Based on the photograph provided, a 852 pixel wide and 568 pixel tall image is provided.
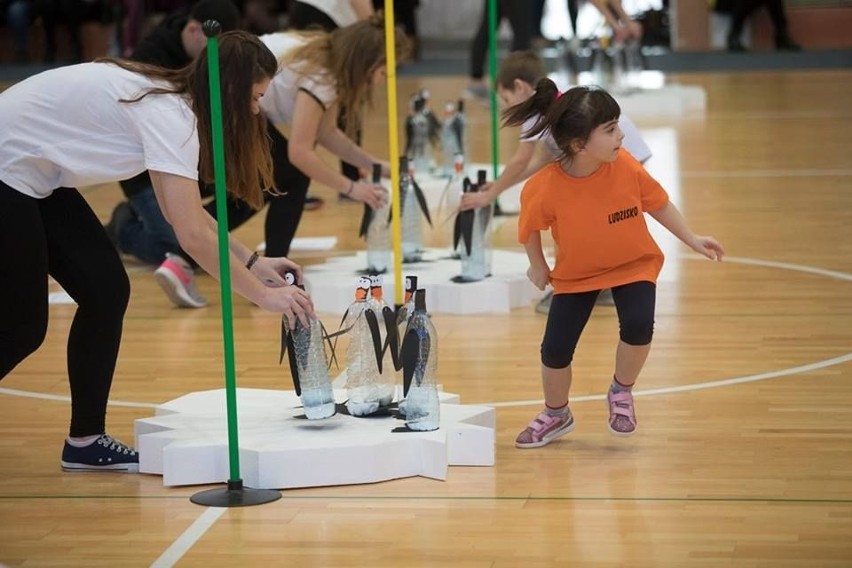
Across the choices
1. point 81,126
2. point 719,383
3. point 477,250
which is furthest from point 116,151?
point 477,250

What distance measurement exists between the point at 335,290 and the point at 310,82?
2.28 ft

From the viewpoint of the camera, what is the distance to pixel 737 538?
3119 millimetres

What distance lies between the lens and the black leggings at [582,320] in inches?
149

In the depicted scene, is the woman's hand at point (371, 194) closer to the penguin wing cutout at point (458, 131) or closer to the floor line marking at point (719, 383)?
the floor line marking at point (719, 383)

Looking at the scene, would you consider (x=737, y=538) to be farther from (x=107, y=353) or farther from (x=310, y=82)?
(x=310, y=82)

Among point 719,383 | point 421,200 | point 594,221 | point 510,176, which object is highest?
point 594,221

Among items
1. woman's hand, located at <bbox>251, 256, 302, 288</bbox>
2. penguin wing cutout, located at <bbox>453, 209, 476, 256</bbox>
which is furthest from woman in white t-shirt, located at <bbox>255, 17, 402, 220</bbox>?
woman's hand, located at <bbox>251, 256, 302, 288</bbox>

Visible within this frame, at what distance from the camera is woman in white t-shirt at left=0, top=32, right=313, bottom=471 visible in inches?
132

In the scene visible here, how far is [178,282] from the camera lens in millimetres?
5594

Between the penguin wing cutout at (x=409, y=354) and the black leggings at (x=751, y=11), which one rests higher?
the black leggings at (x=751, y=11)

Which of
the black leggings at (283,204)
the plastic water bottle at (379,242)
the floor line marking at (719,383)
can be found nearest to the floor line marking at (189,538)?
the floor line marking at (719,383)

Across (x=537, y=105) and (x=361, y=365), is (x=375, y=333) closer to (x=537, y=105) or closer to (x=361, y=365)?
(x=361, y=365)

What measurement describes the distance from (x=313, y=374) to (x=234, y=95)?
27.8 inches

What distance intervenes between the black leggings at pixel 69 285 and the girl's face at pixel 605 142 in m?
1.11
